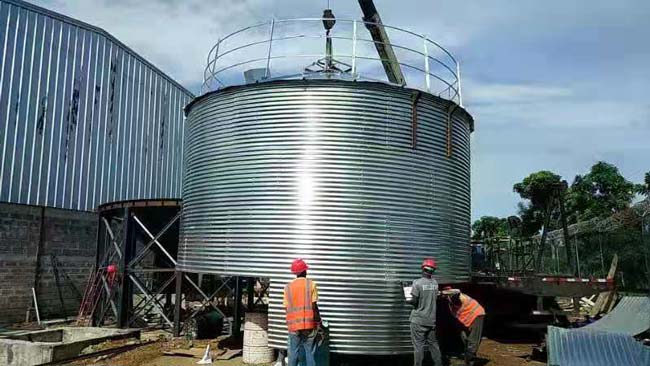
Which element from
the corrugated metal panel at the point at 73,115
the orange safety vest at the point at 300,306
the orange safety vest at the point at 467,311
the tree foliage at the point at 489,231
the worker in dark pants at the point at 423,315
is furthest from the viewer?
the tree foliage at the point at 489,231

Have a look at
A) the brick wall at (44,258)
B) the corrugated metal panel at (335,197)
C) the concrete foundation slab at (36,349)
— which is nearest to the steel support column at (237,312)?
the concrete foundation slab at (36,349)

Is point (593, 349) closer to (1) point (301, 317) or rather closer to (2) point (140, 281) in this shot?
(1) point (301, 317)

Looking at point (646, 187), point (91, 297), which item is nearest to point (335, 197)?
point (91, 297)

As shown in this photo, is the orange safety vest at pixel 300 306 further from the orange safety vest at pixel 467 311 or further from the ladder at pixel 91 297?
the ladder at pixel 91 297

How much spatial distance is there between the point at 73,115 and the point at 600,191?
3387 centimetres

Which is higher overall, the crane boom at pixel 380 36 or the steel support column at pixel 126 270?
the crane boom at pixel 380 36

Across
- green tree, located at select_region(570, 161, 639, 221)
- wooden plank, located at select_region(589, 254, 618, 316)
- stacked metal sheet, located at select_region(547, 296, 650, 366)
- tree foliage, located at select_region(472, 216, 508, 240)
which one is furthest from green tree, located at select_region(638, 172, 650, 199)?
stacked metal sheet, located at select_region(547, 296, 650, 366)

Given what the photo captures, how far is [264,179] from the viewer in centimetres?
1085

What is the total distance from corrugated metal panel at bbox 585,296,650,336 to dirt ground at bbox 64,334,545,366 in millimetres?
1785

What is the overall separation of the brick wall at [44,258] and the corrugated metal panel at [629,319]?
17.1 metres

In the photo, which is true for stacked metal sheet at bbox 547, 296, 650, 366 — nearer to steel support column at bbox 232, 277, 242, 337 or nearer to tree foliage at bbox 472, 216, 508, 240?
steel support column at bbox 232, 277, 242, 337

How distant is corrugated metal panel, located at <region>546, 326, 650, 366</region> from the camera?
934 centimetres

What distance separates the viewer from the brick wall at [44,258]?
18.0 metres

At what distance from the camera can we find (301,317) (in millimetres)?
8625
